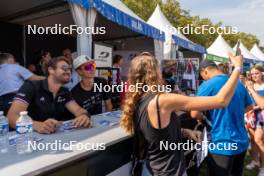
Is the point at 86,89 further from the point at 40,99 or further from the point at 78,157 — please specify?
the point at 78,157

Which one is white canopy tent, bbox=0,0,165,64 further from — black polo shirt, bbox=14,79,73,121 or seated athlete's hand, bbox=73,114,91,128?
seated athlete's hand, bbox=73,114,91,128

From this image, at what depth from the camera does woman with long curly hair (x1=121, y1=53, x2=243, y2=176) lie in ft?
5.09

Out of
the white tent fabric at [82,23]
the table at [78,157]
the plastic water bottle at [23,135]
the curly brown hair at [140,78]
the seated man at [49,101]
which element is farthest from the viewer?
the white tent fabric at [82,23]

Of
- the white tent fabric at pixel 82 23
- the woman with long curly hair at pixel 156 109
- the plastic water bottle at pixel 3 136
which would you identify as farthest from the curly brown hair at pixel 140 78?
the white tent fabric at pixel 82 23

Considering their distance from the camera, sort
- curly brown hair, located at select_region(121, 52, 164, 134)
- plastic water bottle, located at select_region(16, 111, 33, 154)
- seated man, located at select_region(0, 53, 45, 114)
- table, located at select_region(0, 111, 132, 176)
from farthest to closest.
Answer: seated man, located at select_region(0, 53, 45, 114), curly brown hair, located at select_region(121, 52, 164, 134), plastic water bottle, located at select_region(16, 111, 33, 154), table, located at select_region(0, 111, 132, 176)

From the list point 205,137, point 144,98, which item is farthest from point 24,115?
point 205,137

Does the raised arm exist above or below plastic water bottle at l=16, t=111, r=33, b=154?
above

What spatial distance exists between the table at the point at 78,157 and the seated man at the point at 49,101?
159 millimetres

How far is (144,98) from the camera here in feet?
5.38

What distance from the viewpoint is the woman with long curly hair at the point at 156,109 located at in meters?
1.55

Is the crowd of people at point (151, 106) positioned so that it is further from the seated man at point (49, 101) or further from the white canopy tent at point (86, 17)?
the white canopy tent at point (86, 17)

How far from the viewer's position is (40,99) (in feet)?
7.32

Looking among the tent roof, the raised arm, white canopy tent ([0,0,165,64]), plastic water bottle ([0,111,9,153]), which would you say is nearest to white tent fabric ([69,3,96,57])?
white canopy tent ([0,0,165,64])

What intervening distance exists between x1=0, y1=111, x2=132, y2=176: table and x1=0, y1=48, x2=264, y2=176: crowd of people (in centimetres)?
14
